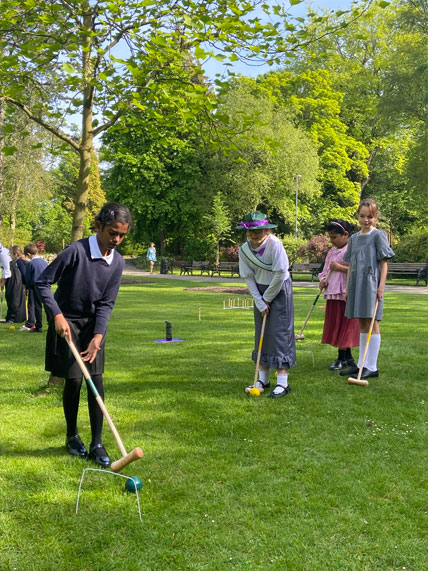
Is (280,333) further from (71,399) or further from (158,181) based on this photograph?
(158,181)

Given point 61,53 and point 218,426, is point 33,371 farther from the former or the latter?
point 61,53

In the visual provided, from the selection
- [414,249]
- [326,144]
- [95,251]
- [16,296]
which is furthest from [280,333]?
[326,144]

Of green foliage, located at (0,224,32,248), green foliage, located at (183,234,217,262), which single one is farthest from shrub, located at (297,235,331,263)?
green foliage, located at (0,224,32,248)

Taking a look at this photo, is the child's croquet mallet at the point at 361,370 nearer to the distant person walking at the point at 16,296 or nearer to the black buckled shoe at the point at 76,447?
the black buckled shoe at the point at 76,447

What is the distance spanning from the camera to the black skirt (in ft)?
13.6

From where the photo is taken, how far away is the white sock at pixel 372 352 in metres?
6.79

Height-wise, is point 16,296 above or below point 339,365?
above

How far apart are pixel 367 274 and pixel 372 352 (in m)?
1.05

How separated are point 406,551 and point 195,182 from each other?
128ft

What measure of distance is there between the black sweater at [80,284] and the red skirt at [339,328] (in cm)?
405

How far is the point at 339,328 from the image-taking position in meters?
7.41

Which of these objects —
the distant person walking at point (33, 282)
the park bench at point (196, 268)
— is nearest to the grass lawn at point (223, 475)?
the distant person walking at point (33, 282)

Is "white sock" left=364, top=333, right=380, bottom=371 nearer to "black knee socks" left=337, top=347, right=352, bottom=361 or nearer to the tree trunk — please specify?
"black knee socks" left=337, top=347, right=352, bottom=361

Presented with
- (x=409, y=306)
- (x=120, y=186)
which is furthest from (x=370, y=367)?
(x=120, y=186)
